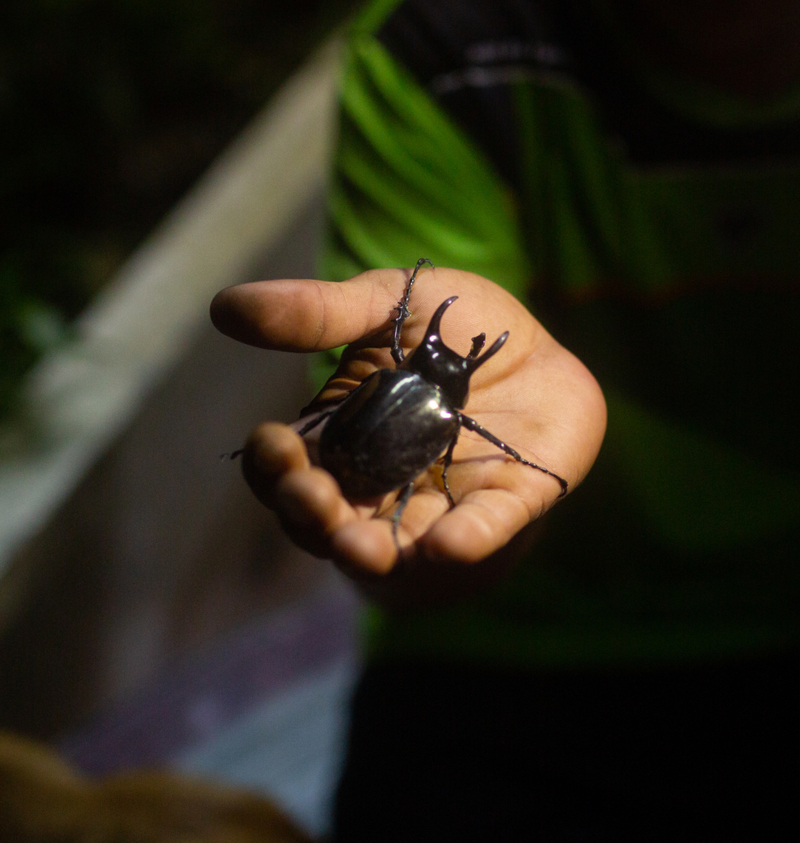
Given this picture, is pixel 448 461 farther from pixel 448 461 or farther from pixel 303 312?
pixel 303 312

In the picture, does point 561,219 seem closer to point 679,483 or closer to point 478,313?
point 679,483

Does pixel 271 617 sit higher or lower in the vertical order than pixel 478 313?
lower

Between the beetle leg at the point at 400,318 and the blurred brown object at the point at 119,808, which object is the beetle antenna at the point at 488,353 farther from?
the blurred brown object at the point at 119,808

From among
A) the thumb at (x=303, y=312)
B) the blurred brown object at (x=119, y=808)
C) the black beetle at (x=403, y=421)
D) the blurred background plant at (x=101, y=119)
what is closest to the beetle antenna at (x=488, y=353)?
the black beetle at (x=403, y=421)

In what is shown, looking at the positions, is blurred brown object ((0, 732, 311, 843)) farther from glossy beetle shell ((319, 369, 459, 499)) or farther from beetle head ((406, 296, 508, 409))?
beetle head ((406, 296, 508, 409))

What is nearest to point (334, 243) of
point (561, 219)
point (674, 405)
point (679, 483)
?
point (561, 219)

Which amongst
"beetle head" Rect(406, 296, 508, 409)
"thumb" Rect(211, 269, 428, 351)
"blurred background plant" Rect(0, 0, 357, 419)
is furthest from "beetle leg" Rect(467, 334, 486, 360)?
"blurred background plant" Rect(0, 0, 357, 419)
